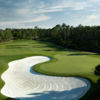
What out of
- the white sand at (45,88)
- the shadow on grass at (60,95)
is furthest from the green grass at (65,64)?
the shadow on grass at (60,95)

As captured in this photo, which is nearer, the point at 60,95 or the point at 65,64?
the point at 60,95

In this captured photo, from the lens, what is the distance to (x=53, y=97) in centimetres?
1152

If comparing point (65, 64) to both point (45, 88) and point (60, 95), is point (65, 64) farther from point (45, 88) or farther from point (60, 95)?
point (60, 95)

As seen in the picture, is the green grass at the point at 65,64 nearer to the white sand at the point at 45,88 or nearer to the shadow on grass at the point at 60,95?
the white sand at the point at 45,88

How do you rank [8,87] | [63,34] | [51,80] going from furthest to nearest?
[63,34]
[51,80]
[8,87]

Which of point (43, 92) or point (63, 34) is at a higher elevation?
point (63, 34)

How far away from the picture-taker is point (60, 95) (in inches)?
468

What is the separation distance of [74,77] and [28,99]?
684 centimetres

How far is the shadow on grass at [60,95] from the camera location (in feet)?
37.4

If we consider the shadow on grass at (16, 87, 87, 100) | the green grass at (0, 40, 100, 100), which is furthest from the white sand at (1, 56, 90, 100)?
the green grass at (0, 40, 100, 100)

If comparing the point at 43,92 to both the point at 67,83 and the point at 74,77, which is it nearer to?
the point at 67,83

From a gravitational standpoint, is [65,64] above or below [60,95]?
above

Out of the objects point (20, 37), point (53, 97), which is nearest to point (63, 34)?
point (20, 37)

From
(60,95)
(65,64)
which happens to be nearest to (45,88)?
(60,95)
